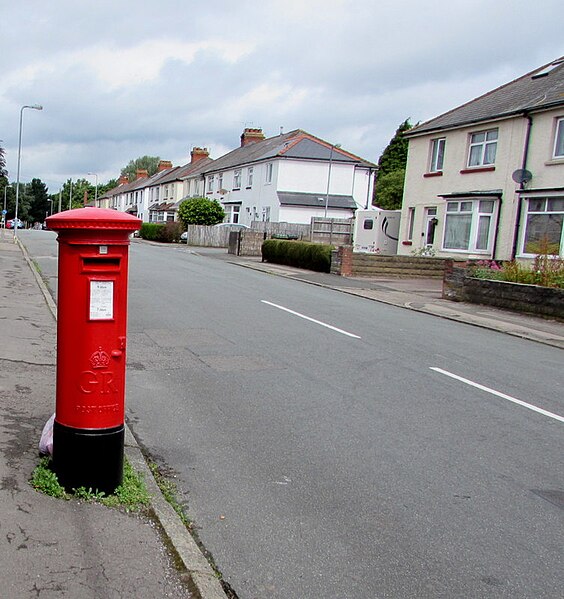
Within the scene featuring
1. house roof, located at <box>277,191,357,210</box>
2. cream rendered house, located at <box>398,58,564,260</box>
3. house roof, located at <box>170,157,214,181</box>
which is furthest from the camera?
house roof, located at <box>170,157,214,181</box>

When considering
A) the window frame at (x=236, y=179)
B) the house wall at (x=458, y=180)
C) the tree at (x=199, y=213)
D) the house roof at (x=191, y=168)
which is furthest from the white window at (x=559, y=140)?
the house roof at (x=191, y=168)

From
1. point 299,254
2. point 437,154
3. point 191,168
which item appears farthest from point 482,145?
point 191,168

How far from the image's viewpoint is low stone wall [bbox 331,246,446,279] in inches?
950

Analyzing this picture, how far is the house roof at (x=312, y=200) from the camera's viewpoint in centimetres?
4362

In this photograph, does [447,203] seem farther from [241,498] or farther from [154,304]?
[241,498]

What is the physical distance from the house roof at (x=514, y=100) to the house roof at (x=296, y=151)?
A: 1549 cm

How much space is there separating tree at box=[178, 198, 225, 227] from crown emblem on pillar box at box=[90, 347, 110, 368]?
45.0m

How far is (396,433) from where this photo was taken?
19.0 feet

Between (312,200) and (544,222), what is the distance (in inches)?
907

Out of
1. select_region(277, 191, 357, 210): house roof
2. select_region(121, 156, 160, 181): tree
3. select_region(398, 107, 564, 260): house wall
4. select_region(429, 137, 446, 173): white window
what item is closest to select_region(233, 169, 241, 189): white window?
select_region(277, 191, 357, 210): house roof

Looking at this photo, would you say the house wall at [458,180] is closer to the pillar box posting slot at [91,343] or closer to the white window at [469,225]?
the white window at [469,225]

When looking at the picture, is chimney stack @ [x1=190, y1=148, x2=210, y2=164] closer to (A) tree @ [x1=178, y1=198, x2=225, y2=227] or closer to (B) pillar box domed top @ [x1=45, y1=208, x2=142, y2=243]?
(A) tree @ [x1=178, y1=198, x2=225, y2=227]

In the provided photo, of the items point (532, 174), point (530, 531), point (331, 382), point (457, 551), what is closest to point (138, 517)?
point (457, 551)

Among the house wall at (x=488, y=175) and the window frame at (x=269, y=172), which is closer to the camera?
the house wall at (x=488, y=175)
